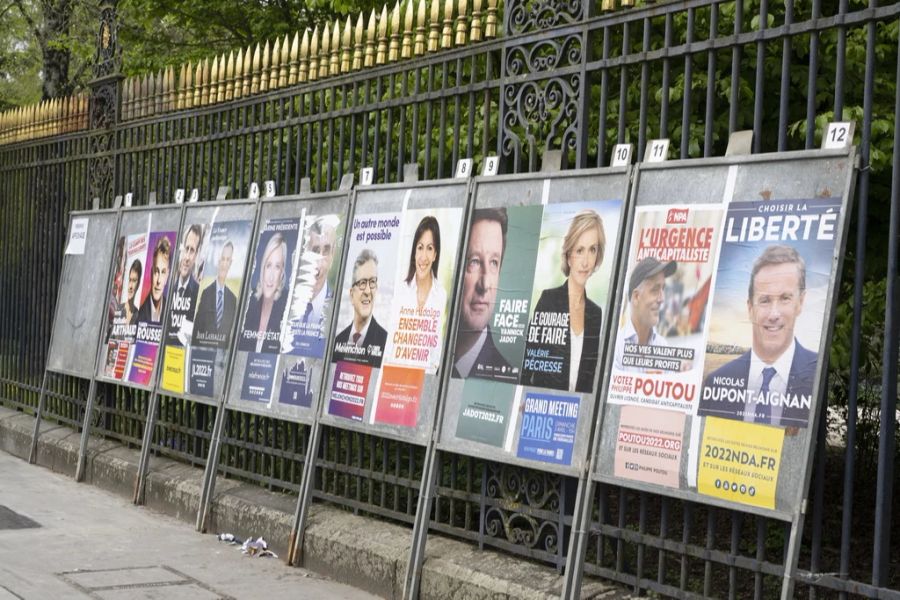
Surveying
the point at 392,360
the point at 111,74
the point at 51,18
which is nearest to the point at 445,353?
the point at 392,360

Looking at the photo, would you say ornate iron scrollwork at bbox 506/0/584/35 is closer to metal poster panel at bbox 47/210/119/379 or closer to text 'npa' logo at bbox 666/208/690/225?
text 'npa' logo at bbox 666/208/690/225

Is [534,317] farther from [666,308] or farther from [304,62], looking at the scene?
[304,62]

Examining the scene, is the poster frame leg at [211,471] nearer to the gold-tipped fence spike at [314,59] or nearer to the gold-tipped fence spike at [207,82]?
the gold-tipped fence spike at [314,59]

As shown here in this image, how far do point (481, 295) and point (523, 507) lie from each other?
112 cm

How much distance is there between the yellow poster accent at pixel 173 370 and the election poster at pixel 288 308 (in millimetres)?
944

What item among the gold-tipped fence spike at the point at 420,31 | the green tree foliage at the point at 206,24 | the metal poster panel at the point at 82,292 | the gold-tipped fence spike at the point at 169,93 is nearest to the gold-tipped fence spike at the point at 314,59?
the gold-tipped fence spike at the point at 420,31

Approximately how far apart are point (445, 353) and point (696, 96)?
270cm

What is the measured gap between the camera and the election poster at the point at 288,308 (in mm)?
7594

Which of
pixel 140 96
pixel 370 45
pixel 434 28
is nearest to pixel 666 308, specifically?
pixel 434 28

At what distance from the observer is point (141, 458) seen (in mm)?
9336

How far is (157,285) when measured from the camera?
9.75m

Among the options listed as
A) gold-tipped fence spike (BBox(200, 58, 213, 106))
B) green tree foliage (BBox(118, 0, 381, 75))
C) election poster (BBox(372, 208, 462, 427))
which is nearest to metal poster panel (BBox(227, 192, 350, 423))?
election poster (BBox(372, 208, 462, 427))

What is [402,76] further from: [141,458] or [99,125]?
[99,125]

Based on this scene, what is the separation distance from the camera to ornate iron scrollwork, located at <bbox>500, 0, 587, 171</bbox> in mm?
6156
